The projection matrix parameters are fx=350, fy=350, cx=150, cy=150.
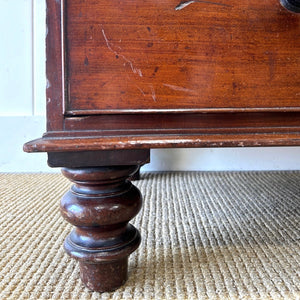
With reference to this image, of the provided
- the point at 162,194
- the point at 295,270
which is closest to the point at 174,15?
the point at 295,270

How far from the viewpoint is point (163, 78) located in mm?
369

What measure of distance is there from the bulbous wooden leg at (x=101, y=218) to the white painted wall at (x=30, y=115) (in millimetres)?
743

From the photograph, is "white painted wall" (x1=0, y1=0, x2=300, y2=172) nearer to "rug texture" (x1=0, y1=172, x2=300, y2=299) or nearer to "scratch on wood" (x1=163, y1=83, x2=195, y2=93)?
"rug texture" (x1=0, y1=172, x2=300, y2=299)

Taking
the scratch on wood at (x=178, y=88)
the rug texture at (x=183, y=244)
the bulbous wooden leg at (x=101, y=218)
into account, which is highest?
the scratch on wood at (x=178, y=88)

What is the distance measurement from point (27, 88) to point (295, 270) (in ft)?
3.17

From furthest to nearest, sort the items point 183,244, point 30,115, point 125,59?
point 30,115 → point 183,244 → point 125,59

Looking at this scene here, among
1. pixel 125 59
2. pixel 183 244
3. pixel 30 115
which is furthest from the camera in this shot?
pixel 30 115

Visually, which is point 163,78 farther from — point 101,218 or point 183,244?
point 183,244

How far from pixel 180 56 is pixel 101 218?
195 mm

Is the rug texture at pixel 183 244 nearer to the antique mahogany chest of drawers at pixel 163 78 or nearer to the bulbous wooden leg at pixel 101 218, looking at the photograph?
the bulbous wooden leg at pixel 101 218

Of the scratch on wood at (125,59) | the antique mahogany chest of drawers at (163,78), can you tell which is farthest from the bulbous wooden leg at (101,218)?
the scratch on wood at (125,59)

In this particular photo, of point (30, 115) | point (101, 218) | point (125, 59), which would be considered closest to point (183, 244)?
point (101, 218)

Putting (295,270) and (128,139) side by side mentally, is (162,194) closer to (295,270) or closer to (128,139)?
(295,270)

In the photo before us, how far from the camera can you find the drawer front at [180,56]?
1.19ft
